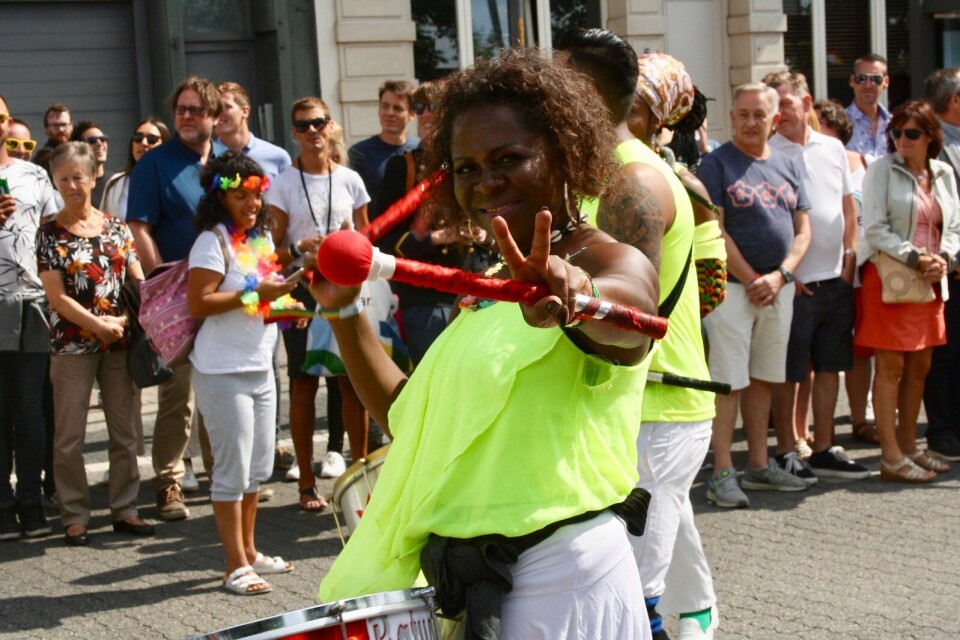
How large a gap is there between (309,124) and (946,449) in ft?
14.0

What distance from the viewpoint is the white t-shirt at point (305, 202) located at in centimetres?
710

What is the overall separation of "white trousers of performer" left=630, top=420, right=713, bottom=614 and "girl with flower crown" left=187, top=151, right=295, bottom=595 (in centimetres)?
239

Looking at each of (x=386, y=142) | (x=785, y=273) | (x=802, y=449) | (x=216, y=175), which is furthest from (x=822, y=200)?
(x=216, y=175)

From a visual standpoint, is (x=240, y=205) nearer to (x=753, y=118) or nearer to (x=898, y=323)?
(x=753, y=118)

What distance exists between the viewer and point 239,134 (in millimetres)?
7926

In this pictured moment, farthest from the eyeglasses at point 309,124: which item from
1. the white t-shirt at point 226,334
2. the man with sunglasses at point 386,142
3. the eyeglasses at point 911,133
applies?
the eyeglasses at point 911,133

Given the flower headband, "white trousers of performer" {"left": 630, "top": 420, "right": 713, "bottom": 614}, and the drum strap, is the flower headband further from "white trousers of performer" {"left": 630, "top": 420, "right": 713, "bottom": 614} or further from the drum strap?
the drum strap

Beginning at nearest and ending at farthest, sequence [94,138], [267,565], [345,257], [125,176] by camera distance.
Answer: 1. [345,257]
2. [267,565]
3. [125,176]
4. [94,138]

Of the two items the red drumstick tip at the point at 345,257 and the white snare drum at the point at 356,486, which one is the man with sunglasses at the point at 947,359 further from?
the red drumstick tip at the point at 345,257

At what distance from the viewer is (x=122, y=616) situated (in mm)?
5449

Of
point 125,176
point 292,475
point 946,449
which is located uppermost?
point 125,176

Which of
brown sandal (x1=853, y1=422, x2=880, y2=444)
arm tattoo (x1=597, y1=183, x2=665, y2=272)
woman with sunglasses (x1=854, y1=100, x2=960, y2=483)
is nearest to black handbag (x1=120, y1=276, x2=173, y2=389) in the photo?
arm tattoo (x1=597, y1=183, x2=665, y2=272)

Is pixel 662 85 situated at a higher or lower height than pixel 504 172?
higher

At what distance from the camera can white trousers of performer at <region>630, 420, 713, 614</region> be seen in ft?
12.0
